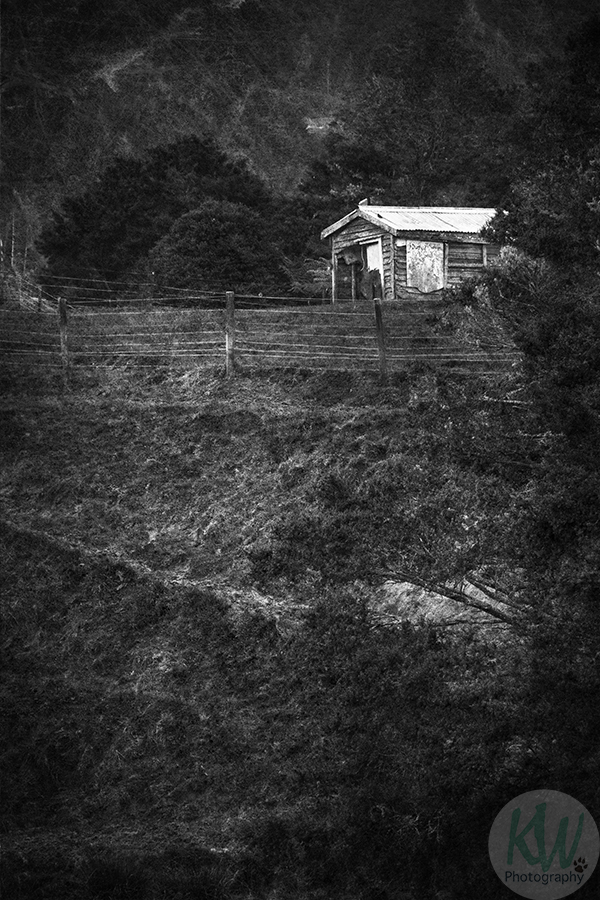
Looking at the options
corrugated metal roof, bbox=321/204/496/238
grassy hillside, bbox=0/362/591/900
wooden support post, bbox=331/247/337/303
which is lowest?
grassy hillside, bbox=0/362/591/900

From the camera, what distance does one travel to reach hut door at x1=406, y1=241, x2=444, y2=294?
988 inches

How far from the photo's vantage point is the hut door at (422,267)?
25094 mm

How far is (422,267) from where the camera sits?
2512 centimetres

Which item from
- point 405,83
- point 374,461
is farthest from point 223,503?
point 405,83

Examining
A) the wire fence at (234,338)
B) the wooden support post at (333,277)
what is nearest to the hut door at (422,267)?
the wire fence at (234,338)

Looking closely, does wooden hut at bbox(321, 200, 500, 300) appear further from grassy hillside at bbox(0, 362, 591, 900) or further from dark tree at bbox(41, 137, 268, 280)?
grassy hillside at bbox(0, 362, 591, 900)

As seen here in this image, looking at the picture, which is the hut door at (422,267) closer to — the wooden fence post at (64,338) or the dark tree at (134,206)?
the dark tree at (134,206)

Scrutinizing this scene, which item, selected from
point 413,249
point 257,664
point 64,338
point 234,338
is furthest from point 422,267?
point 257,664

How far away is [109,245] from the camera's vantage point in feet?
94.4

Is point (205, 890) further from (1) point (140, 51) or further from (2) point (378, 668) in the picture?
(1) point (140, 51)

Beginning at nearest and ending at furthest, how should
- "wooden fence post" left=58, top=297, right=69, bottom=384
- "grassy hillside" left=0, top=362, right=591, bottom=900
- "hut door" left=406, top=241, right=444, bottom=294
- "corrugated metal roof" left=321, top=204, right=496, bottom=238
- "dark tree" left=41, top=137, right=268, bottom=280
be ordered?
"grassy hillside" left=0, top=362, right=591, bottom=900 → "wooden fence post" left=58, top=297, right=69, bottom=384 → "corrugated metal roof" left=321, top=204, right=496, bottom=238 → "hut door" left=406, top=241, right=444, bottom=294 → "dark tree" left=41, top=137, right=268, bottom=280

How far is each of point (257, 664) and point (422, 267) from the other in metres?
14.9

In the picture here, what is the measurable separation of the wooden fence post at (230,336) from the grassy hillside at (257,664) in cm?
165

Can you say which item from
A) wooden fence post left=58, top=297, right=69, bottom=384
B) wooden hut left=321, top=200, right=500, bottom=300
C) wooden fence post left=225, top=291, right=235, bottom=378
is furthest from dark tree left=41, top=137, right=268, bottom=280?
wooden fence post left=225, top=291, right=235, bottom=378
